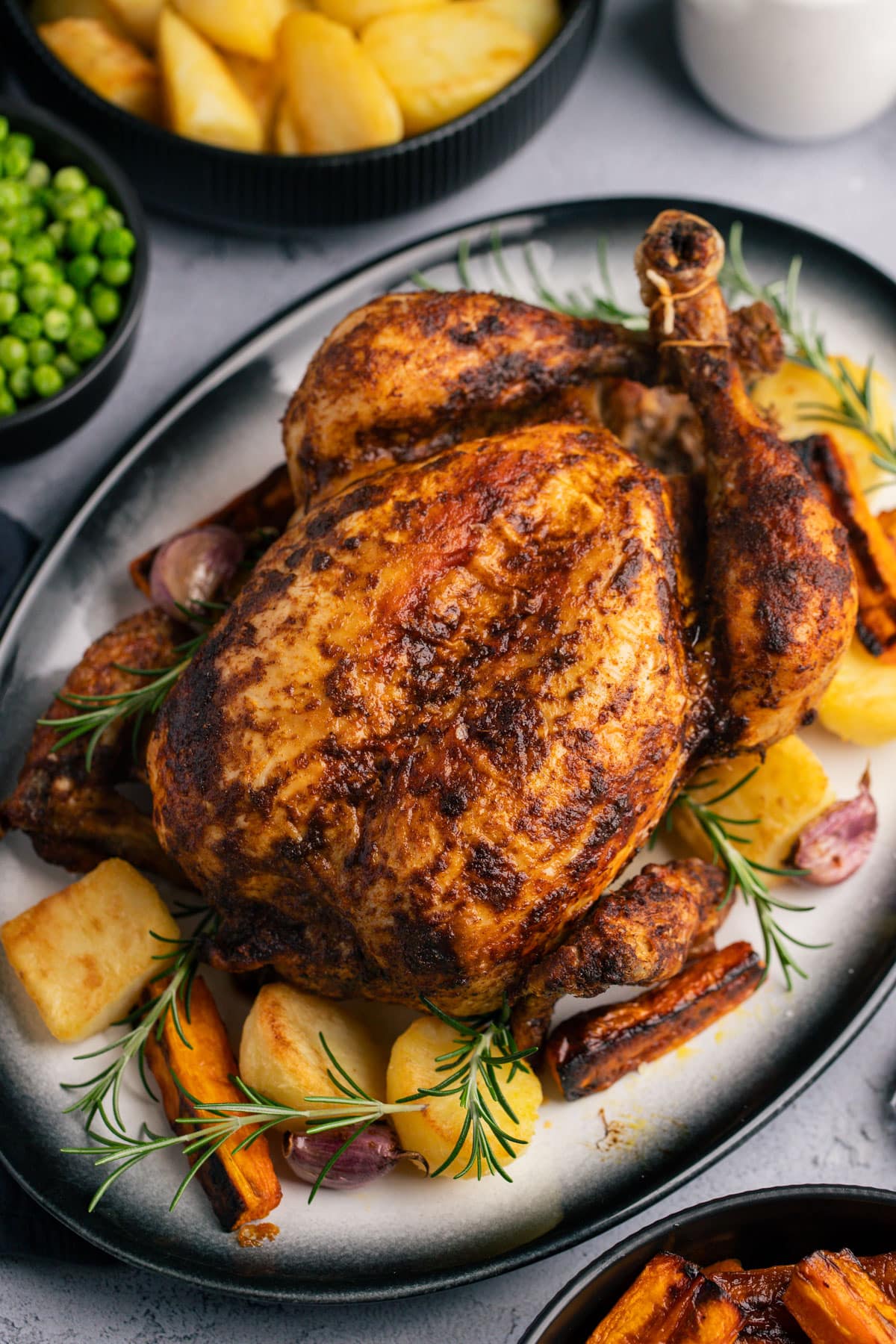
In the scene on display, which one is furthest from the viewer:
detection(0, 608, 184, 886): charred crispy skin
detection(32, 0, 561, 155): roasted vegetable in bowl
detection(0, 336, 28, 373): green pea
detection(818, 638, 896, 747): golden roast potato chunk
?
detection(32, 0, 561, 155): roasted vegetable in bowl

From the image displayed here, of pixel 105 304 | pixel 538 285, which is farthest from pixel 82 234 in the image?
pixel 538 285

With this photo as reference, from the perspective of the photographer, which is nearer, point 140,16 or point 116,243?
point 116,243

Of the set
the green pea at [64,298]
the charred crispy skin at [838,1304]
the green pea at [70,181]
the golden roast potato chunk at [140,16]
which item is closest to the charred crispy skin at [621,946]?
the charred crispy skin at [838,1304]

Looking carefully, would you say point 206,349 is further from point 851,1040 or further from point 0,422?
point 851,1040

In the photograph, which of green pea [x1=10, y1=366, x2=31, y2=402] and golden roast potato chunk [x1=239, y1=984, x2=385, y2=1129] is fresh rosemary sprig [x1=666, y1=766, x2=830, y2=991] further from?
green pea [x1=10, y1=366, x2=31, y2=402]

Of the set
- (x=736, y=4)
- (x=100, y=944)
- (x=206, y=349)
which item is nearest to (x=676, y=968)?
(x=100, y=944)

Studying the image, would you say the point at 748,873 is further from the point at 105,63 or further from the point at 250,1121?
the point at 105,63

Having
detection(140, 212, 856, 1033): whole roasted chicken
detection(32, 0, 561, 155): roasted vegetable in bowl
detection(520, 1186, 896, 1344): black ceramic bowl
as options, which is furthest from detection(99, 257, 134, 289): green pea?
detection(520, 1186, 896, 1344): black ceramic bowl
